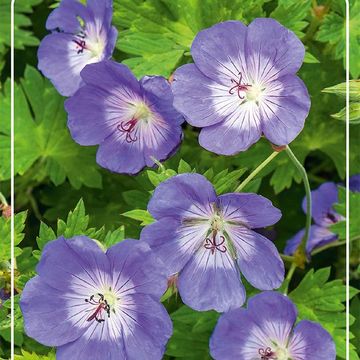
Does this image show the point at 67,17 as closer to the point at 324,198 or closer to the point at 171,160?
the point at 171,160

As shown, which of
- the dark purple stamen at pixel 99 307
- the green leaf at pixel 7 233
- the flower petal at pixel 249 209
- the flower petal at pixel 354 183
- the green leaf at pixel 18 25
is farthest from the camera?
the green leaf at pixel 18 25

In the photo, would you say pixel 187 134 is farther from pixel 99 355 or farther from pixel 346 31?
pixel 99 355

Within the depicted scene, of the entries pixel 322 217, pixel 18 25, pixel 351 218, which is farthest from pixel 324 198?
pixel 18 25

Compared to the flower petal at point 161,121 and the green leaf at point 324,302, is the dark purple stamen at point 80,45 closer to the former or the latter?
the flower petal at point 161,121

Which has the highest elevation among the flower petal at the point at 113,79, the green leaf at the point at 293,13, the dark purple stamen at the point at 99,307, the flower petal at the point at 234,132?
the green leaf at the point at 293,13

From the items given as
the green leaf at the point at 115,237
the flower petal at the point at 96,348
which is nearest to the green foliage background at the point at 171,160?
the green leaf at the point at 115,237

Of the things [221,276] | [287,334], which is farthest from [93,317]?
[287,334]
